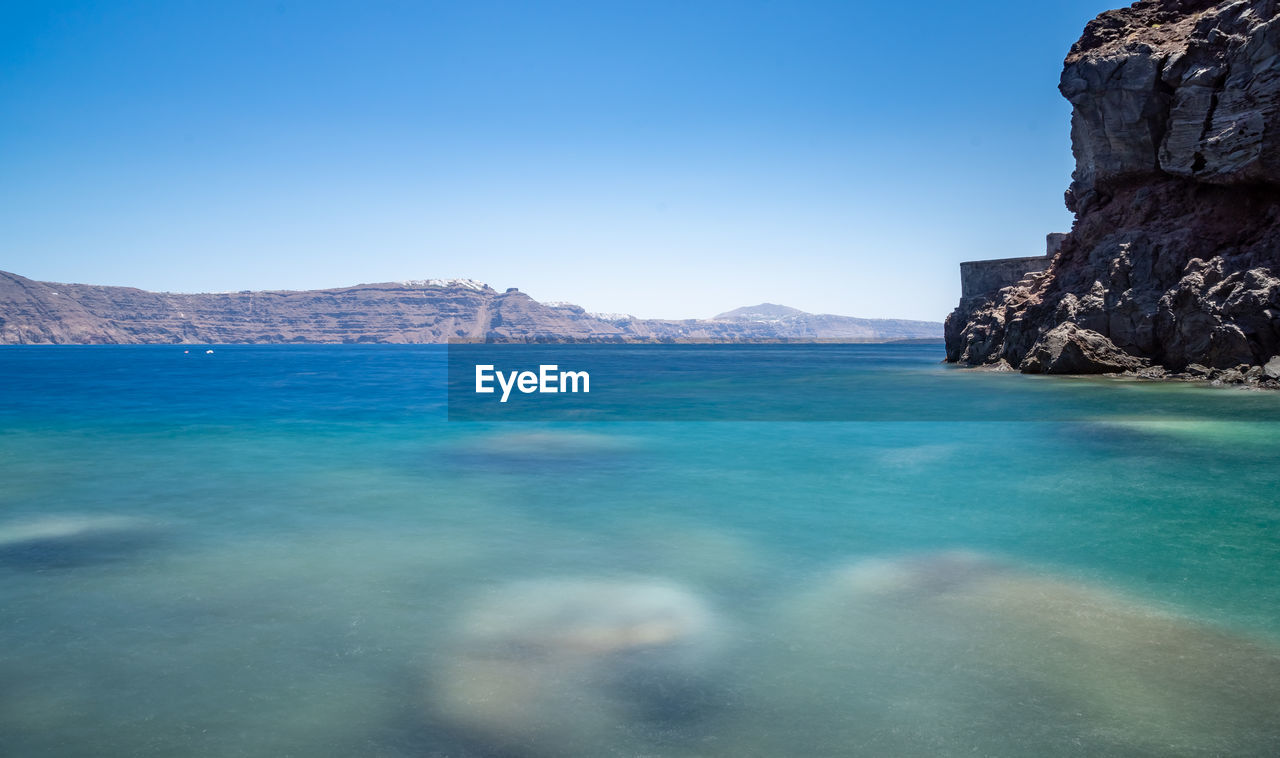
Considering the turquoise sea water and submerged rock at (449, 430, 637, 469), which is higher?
the turquoise sea water

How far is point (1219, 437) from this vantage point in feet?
49.1

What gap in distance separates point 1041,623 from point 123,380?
4896cm

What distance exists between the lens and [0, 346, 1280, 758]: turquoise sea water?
4.43 metres

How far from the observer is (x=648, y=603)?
6.62 metres

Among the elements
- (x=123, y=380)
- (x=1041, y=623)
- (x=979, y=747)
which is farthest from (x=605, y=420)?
(x=123, y=380)

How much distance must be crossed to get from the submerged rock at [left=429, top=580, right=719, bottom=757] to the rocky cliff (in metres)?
24.7

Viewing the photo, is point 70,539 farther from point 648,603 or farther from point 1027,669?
point 1027,669

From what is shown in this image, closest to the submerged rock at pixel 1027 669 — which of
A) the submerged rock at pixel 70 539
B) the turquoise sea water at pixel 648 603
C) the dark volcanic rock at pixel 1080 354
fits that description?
the turquoise sea water at pixel 648 603

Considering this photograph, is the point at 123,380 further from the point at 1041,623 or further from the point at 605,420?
the point at 1041,623

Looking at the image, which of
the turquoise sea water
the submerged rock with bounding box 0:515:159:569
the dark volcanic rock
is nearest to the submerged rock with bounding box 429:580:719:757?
the turquoise sea water

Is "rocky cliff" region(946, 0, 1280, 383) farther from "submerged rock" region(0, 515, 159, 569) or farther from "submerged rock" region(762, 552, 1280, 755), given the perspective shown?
"submerged rock" region(0, 515, 159, 569)

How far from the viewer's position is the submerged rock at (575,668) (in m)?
4.38

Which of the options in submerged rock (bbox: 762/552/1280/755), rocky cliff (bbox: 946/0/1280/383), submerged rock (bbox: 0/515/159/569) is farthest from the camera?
rocky cliff (bbox: 946/0/1280/383)

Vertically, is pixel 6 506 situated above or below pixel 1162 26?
below
